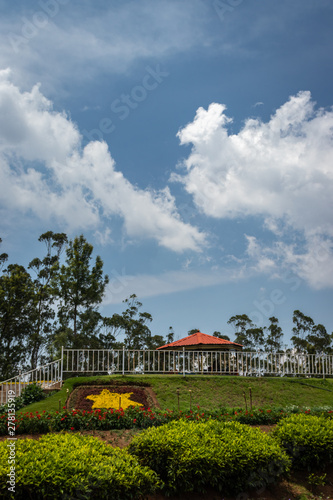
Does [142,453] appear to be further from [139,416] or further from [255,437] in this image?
[139,416]

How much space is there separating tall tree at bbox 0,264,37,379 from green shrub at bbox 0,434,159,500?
66.0ft

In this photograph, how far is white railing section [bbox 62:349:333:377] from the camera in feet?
45.2

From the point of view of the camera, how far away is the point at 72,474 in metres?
4.44

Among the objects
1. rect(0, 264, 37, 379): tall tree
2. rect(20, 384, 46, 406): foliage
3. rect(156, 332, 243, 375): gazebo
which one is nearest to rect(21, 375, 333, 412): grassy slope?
rect(20, 384, 46, 406): foliage

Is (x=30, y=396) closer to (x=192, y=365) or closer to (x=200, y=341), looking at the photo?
(x=192, y=365)

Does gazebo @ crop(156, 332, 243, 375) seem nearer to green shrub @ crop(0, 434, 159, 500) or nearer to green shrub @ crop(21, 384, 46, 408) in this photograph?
green shrub @ crop(21, 384, 46, 408)

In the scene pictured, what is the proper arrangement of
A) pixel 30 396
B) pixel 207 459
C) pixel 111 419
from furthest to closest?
pixel 30 396
pixel 111 419
pixel 207 459

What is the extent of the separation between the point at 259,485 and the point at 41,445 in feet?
9.58

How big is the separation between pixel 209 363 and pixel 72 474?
35.2 feet

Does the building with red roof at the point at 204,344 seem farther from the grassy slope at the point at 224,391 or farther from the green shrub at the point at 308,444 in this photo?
the green shrub at the point at 308,444

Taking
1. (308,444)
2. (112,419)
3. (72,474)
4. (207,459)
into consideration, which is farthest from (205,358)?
(72,474)

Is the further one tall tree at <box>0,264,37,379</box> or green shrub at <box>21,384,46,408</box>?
tall tree at <box>0,264,37,379</box>

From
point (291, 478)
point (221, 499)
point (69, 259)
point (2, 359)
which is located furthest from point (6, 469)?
point (2, 359)

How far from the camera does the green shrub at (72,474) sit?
4.28 meters
